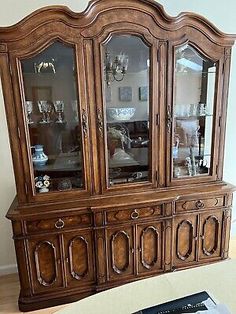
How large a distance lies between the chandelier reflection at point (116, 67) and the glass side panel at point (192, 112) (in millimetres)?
379

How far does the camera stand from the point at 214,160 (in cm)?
216

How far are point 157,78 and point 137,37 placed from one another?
1.00ft

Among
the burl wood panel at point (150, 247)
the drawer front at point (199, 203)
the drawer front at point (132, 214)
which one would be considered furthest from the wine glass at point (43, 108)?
the drawer front at point (199, 203)

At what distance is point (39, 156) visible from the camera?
1.91 meters

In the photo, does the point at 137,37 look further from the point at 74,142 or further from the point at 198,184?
the point at 198,184

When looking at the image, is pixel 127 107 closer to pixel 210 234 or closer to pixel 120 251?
pixel 120 251

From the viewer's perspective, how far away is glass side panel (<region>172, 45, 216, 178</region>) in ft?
6.59

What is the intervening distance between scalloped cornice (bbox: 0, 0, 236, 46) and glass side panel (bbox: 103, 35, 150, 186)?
180 millimetres

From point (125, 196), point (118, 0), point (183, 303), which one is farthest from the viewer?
point (125, 196)

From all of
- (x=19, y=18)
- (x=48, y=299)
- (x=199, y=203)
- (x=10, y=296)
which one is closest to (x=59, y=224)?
(x=48, y=299)

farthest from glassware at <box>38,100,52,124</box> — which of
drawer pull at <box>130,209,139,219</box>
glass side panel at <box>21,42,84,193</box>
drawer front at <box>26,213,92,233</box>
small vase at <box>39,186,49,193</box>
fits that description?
drawer pull at <box>130,209,139,219</box>

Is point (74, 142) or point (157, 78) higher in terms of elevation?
point (157, 78)

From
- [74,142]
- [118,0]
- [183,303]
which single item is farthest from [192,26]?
[183,303]

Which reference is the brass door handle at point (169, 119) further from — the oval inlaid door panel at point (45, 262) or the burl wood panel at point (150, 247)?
the oval inlaid door panel at point (45, 262)
